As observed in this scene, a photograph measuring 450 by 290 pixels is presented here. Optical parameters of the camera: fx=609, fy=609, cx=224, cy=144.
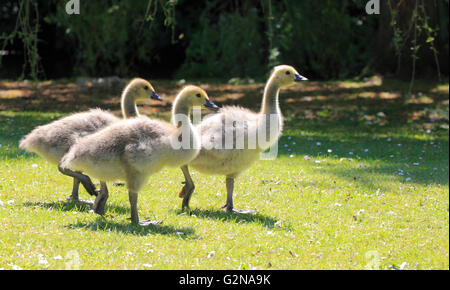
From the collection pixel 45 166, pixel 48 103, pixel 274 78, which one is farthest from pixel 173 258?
pixel 48 103

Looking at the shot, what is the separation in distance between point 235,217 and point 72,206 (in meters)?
2.03

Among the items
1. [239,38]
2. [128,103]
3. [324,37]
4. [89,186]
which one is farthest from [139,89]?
[324,37]

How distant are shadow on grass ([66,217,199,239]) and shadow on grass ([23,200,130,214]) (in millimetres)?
699

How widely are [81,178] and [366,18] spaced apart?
15.8 meters

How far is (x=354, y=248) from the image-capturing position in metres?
6.27

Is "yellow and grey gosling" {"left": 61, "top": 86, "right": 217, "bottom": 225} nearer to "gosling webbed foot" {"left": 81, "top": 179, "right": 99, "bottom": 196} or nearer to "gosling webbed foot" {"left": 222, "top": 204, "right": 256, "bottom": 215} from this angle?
"gosling webbed foot" {"left": 81, "top": 179, "right": 99, "bottom": 196}

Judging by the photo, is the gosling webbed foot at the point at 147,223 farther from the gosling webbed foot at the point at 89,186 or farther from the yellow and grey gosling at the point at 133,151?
the gosling webbed foot at the point at 89,186

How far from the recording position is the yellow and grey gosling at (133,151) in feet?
21.6

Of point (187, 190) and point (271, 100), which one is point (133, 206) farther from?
point (271, 100)

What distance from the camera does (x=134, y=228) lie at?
259 inches

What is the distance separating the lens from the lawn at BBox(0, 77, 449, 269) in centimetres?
582

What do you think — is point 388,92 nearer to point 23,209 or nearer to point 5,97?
point 5,97

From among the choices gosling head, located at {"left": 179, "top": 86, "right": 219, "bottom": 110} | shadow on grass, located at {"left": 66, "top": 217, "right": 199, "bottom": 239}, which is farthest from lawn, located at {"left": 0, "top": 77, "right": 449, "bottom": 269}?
gosling head, located at {"left": 179, "top": 86, "right": 219, "bottom": 110}

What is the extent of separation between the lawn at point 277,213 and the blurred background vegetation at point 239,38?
4.17m
